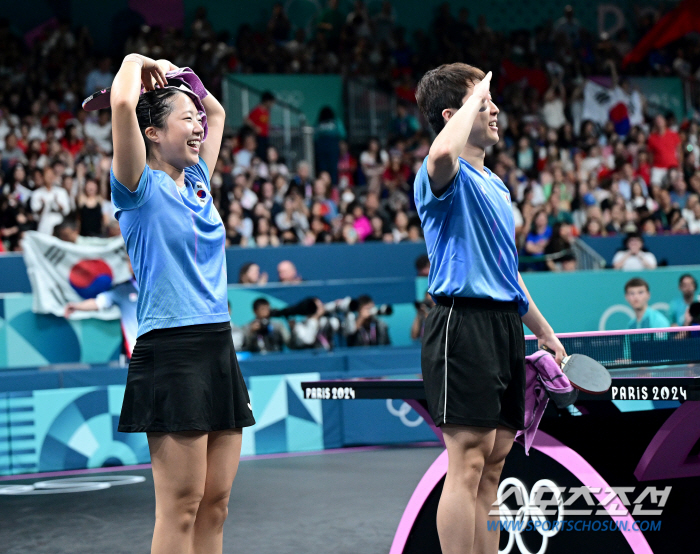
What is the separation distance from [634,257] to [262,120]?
235 inches

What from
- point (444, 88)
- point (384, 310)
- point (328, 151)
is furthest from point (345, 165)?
point (444, 88)

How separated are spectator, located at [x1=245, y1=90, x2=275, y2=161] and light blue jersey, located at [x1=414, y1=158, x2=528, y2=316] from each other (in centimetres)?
1127

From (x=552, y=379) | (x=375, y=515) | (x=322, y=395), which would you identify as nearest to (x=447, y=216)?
(x=552, y=379)

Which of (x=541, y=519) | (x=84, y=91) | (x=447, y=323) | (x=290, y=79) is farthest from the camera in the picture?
(x=290, y=79)

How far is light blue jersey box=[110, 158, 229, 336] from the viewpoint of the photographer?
2652 millimetres

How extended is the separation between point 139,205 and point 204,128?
447 millimetres

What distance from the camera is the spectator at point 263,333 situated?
9.06 m

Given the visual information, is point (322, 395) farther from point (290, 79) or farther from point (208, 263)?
point (290, 79)

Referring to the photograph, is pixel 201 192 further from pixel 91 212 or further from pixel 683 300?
pixel 683 300

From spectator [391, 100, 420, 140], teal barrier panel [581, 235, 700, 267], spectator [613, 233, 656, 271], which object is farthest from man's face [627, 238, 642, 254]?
spectator [391, 100, 420, 140]

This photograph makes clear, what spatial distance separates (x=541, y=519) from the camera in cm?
374

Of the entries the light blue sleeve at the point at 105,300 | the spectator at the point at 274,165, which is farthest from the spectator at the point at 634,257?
the light blue sleeve at the point at 105,300

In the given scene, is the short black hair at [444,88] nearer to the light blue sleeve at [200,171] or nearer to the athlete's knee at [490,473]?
the light blue sleeve at [200,171]

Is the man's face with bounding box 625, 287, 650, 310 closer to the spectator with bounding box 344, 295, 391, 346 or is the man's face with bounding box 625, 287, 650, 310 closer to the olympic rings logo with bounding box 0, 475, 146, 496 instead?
the spectator with bounding box 344, 295, 391, 346
